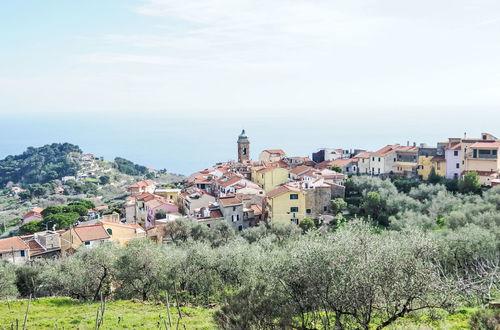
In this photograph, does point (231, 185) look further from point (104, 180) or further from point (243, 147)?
point (104, 180)

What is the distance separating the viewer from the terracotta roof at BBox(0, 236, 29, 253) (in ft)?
105

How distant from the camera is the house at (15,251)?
31.6m

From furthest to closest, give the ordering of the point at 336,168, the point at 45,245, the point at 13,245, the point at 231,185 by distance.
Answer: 1. the point at 336,168
2. the point at 231,185
3. the point at 45,245
4. the point at 13,245

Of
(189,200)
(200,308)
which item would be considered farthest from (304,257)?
(189,200)

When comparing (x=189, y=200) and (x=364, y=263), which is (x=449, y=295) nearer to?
(x=364, y=263)

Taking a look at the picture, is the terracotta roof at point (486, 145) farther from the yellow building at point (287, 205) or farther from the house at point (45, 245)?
the house at point (45, 245)

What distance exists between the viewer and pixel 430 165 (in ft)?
153

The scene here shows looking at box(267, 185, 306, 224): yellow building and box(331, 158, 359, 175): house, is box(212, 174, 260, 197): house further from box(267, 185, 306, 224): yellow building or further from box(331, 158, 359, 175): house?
box(331, 158, 359, 175): house

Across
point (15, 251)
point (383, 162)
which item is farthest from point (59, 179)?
point (383, 162)

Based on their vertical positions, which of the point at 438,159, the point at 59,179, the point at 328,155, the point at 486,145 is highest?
the point at 486,145

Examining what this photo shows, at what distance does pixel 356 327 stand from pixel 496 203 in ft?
88.0

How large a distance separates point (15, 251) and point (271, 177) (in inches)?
1079

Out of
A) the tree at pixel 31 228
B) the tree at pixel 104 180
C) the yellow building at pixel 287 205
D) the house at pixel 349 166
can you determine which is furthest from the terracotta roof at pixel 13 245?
the tree at pixel 104 180

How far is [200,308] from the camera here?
1728 centimetres
